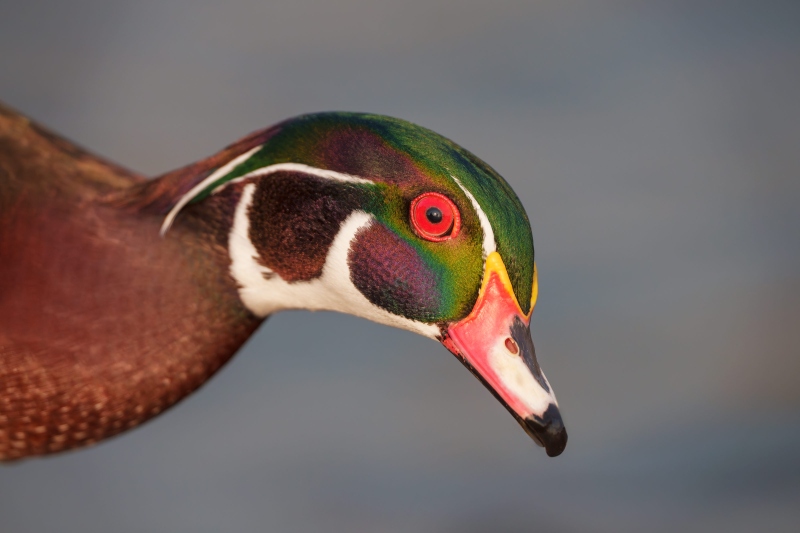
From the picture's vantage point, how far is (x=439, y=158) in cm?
86

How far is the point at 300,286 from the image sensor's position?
940mm

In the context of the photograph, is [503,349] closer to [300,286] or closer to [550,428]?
[550,428]

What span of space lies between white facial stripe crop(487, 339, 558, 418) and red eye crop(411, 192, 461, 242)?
10 cm

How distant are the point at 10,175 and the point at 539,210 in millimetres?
1410

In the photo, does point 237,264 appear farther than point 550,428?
Yes

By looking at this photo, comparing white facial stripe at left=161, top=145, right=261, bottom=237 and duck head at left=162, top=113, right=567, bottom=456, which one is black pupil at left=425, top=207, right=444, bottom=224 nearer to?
duck head at left=162, top=113, right=567, bottom=456

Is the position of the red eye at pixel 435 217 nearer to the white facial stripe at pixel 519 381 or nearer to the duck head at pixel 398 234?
the duck head at pixel 398 234

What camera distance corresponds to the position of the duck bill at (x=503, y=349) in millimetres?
856

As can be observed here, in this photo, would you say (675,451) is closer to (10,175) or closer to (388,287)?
(388,287)

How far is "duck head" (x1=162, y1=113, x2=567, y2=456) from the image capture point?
2.82 feet

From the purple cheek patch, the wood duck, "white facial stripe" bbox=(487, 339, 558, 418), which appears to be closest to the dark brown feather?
the wood duck

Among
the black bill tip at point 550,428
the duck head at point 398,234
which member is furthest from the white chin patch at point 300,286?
the black bill tip at point 550,428

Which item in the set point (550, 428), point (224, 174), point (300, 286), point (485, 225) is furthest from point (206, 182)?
point (550, 428)

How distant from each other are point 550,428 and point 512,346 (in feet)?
0.24
